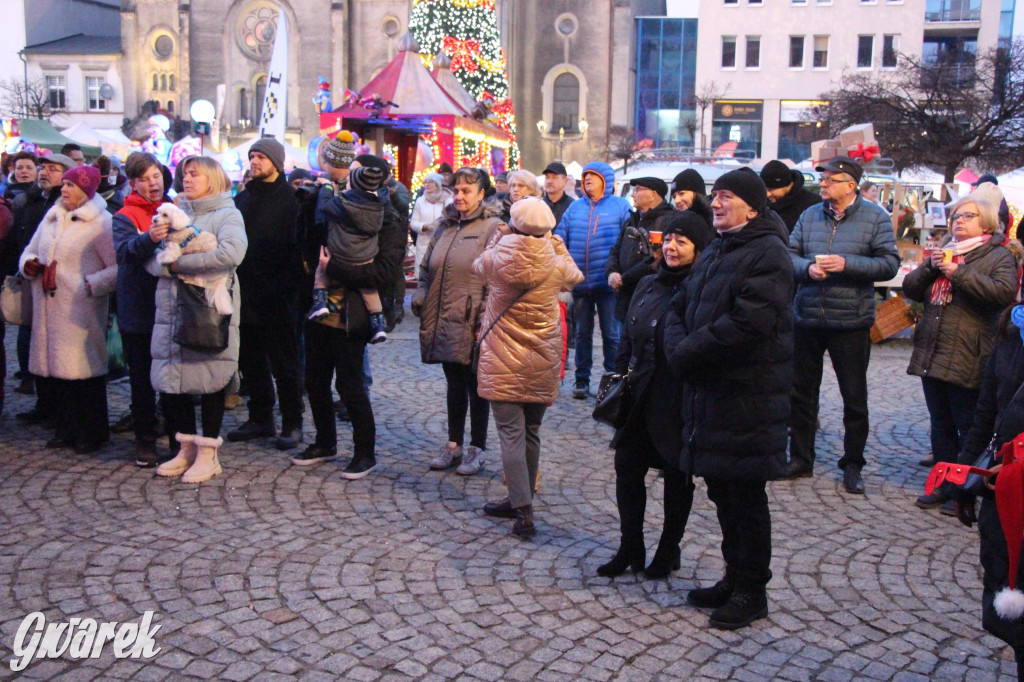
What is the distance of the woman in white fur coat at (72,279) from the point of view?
6324mm

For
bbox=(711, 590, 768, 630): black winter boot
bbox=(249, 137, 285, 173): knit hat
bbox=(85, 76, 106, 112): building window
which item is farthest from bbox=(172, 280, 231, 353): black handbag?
bbox=(85, 76, 106, 112): building window

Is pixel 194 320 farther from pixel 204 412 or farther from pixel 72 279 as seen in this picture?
pixel 72 279

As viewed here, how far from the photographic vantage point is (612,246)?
8.31 metres

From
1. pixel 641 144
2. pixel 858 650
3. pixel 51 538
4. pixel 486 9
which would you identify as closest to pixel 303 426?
pixel 51 538

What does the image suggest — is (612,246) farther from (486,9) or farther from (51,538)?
(486,9)

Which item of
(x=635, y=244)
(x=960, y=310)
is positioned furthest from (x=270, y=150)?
(x=960, y=310)

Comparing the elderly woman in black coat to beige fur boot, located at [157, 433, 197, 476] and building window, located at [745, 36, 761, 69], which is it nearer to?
beige fur boot, located at [157, 433, 197, 476]

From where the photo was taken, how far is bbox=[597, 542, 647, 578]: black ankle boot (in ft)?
15.2

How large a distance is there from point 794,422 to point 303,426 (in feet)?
11.8

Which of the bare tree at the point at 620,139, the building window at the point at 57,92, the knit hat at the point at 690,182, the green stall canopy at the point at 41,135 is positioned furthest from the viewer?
the building window at the point at 57,92

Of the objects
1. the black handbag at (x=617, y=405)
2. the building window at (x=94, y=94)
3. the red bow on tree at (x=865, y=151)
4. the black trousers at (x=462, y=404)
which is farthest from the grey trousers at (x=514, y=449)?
the building window at (x=94, y=94)

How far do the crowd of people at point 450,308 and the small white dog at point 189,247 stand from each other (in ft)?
0.04

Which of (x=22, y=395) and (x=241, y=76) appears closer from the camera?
(x=22, y=395)

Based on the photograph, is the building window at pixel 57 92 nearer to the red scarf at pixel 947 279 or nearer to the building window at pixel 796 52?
the building window at pixel 796 52
